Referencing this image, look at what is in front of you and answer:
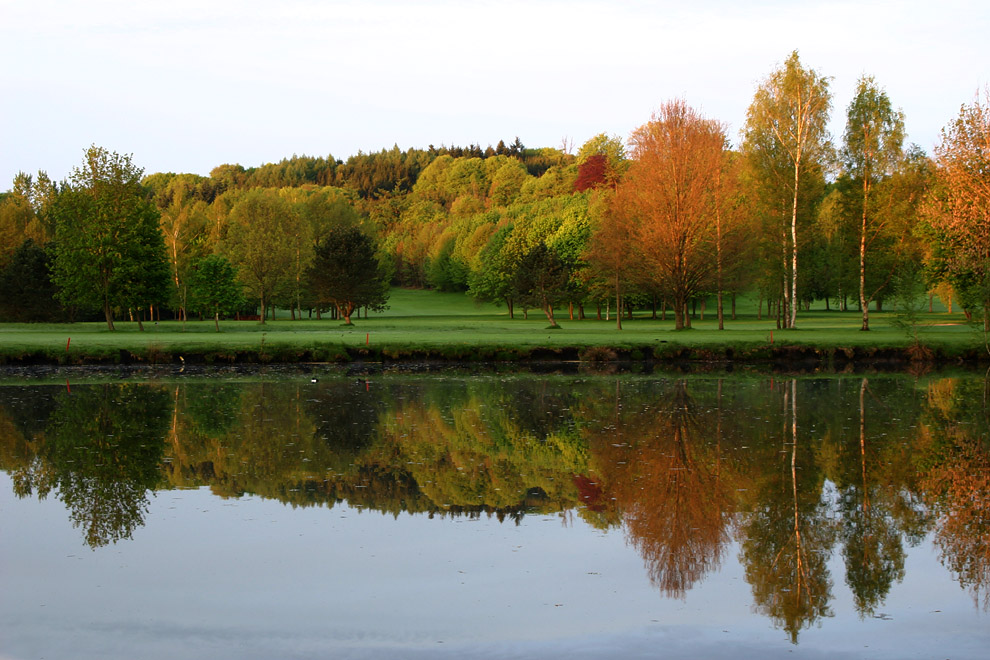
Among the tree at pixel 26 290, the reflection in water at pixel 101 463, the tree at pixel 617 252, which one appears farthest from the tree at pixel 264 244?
the reflection in water at pixel 101 463

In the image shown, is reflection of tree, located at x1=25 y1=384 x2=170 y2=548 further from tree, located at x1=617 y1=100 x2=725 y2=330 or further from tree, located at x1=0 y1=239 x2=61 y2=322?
tree, located at x1=0 y1=239 x2=61 y2=322

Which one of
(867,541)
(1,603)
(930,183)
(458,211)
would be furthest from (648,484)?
(458,211)

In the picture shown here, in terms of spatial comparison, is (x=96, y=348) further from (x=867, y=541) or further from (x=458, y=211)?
(x=458, y=211)

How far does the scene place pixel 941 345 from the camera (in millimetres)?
36906

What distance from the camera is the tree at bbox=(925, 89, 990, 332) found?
1256 inches

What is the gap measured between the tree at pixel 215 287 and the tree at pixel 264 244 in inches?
137

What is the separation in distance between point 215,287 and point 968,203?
1928 inches

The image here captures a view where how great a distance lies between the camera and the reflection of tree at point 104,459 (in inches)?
482

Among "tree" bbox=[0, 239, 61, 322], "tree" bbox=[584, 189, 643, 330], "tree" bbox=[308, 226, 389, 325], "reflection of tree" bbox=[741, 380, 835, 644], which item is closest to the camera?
"reflection of tree" bbox=[741, 380, 835, 644]

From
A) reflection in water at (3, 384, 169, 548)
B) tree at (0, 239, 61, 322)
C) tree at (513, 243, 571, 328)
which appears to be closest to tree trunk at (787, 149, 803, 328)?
tree at (513, 243, 571, 328)

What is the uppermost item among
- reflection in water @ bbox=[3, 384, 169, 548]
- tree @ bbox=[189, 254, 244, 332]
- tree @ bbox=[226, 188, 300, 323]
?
tree @ bbox=[226, 188, 300, 323]

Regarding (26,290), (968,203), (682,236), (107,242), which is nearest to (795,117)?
(682,236)

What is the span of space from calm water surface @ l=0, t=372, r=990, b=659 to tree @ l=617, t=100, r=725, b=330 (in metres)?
30.0

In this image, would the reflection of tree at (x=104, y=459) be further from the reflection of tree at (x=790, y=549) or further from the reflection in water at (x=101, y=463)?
the reflection of tree at (x=790, y=549)
